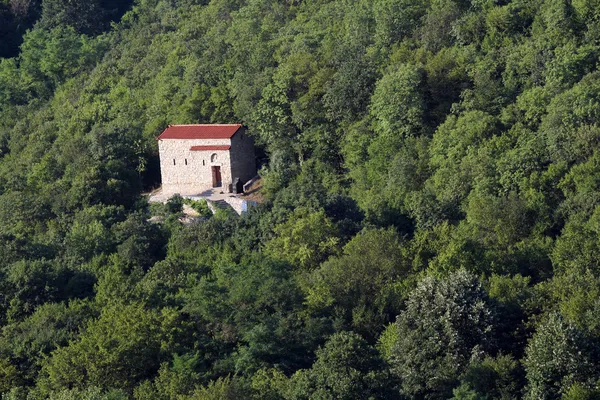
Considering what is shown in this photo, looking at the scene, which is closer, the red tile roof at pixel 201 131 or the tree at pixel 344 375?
the tree at pixel 344 375

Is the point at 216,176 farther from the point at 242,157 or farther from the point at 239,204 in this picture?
the point at 239,204

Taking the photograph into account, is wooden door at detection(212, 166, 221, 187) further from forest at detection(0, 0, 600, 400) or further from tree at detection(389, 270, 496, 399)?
tree at detection(389, 270, 496, 399)

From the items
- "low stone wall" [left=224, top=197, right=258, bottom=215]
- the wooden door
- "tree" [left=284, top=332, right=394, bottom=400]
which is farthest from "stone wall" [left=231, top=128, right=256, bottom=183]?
"tree" [left=284, top=332, right=394, bottom=400]

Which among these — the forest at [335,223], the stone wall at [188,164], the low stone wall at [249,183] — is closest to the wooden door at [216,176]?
the stone wall at [188,164]

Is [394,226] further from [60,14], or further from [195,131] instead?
[60,14]

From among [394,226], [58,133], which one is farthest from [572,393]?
[58,133]

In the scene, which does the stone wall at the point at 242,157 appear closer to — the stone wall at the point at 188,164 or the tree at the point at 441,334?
the stone wall at the point at 188,164

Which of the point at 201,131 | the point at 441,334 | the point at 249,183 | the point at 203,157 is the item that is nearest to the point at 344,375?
the point at 441,334
